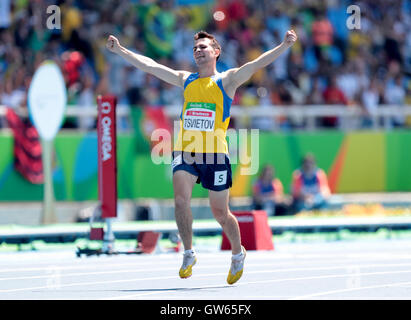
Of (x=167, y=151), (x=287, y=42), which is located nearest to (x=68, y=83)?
(x=167, y=151)

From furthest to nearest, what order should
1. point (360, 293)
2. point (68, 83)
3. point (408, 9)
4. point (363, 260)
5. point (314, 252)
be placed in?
point (408, 9) < point (68, 83) < point (314, 252) < point (363, 260) < point (360, 293)

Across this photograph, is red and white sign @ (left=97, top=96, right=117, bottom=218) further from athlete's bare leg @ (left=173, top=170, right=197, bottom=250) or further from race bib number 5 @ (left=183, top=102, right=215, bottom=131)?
athlete's bare leg @ (left=173, top=170, right=197, bottom=250)

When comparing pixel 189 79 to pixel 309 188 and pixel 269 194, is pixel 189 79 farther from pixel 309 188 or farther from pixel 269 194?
pixel 309 188

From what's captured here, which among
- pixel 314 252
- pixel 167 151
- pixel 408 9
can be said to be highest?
pixel 408 9

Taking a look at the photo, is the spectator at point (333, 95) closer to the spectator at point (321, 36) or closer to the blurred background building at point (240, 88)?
the blurred background building at point (240, 88)

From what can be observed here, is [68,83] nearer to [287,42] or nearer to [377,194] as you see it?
[377,194]

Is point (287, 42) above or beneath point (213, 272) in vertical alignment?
above

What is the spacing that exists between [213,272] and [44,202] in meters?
6.39

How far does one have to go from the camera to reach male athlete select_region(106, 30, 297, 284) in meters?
10.5

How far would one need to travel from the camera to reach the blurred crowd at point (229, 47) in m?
19.7

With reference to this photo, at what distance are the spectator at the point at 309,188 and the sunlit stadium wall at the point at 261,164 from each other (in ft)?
2.84

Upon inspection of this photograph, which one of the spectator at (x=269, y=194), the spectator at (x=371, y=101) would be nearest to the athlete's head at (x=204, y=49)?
the spectator at (x=269, y=194)

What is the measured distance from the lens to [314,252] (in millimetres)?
15148

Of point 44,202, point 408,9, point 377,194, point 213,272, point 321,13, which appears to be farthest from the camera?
point 408,9
